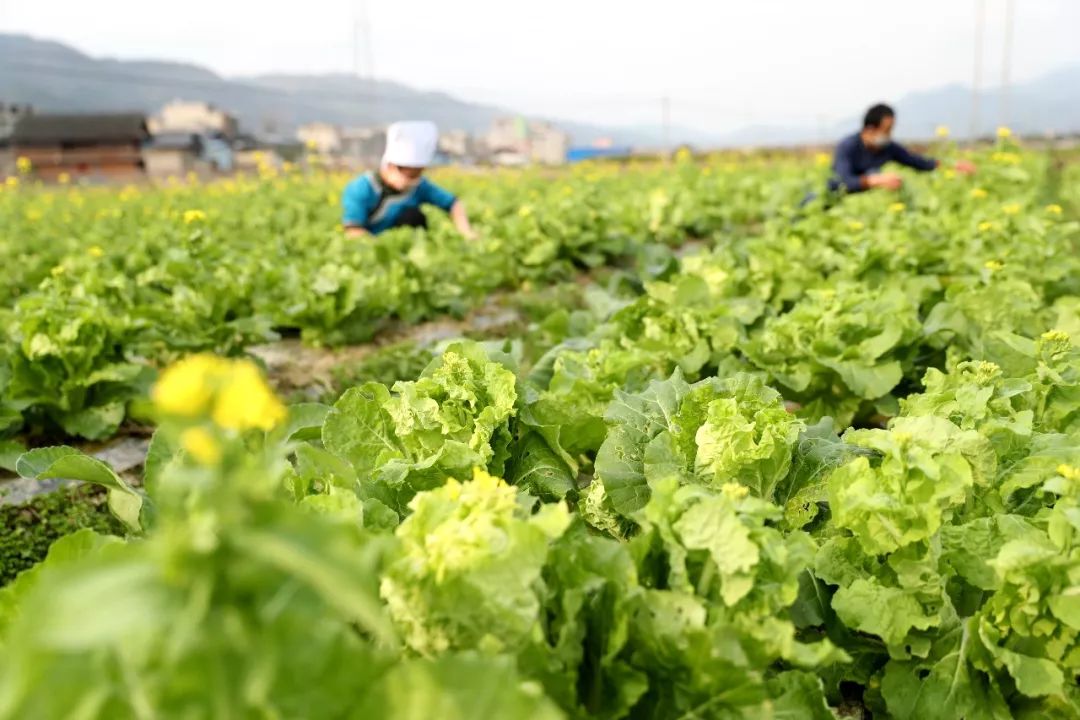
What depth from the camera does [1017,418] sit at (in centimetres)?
231

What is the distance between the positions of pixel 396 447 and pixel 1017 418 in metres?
1.74

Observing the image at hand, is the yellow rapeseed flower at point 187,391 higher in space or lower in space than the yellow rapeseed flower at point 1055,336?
higher

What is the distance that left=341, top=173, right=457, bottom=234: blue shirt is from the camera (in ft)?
24.4

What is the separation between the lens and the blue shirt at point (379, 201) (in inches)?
293

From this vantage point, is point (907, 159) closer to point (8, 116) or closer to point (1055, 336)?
point (1055, 336)

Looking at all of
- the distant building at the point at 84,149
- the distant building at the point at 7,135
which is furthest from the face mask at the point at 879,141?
the distant building at the point at 7,135

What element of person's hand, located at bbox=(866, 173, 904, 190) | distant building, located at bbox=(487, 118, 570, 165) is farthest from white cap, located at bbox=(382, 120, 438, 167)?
distant building, located at bbox=(487, 118, 570, 165)

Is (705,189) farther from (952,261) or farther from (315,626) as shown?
(315,626)

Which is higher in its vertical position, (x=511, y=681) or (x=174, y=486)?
(x=174, y=486)

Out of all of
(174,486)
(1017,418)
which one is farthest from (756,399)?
(174,486)

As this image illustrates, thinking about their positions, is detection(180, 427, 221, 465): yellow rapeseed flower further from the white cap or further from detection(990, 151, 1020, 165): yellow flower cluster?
detection(990, 151, 1020, 165): yellow flower cluster

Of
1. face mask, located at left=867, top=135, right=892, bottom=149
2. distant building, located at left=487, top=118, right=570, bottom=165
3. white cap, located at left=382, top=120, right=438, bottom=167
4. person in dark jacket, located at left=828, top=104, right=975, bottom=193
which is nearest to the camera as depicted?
white cap, located at left=382, top=120, right=438, bottom=167

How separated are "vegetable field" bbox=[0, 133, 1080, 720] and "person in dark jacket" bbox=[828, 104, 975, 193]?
306 cm

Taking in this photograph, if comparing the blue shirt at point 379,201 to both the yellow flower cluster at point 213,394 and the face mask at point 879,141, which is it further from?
the yellow flower cluster at point 213,394
